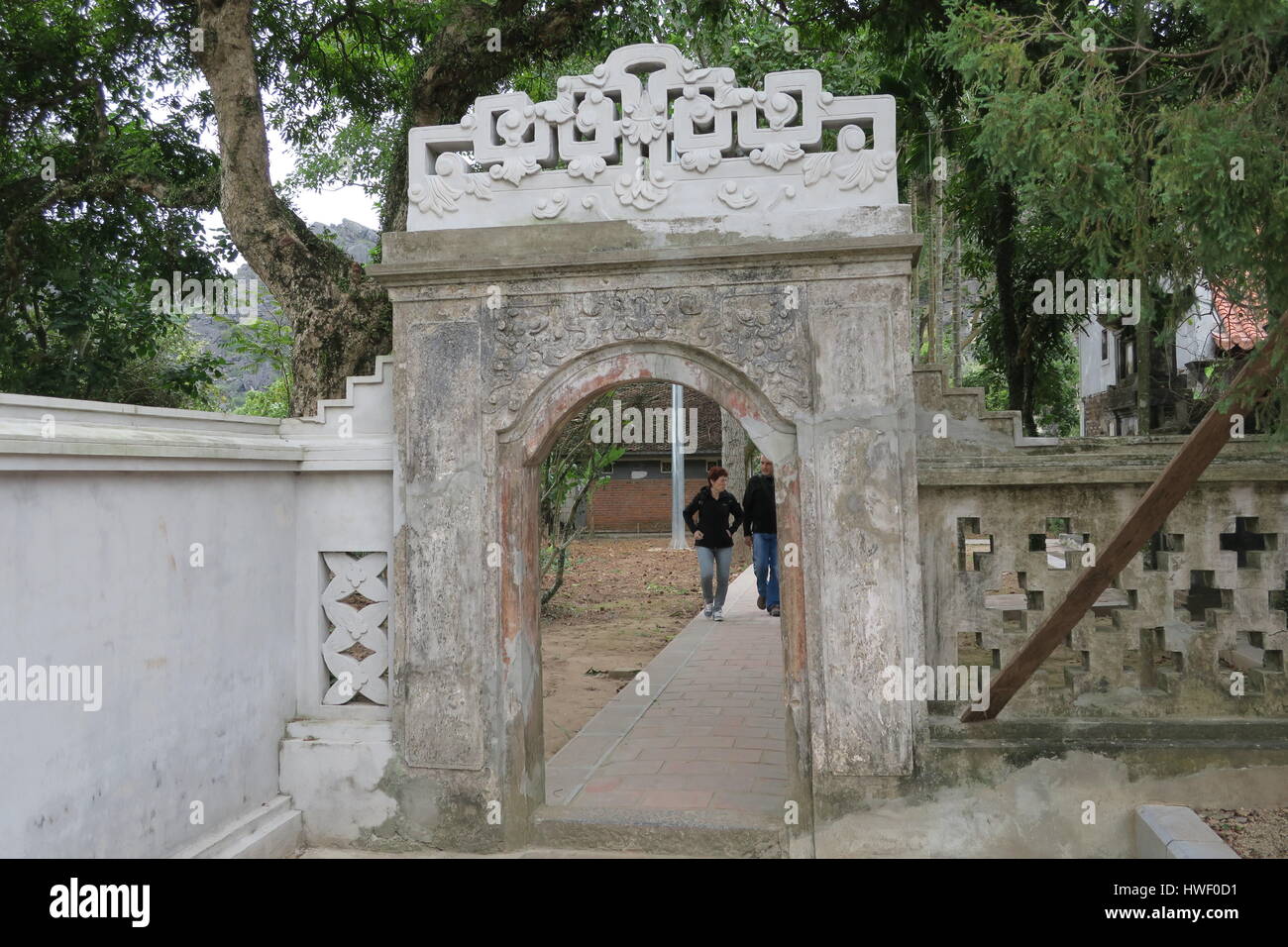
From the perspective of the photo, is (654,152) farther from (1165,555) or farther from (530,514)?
(1165,555)

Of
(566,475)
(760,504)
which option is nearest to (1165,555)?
(760,504)

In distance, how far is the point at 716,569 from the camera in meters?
11.6

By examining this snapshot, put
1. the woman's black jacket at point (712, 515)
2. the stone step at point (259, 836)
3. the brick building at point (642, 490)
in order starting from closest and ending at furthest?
the stone step at point (259, 836) < the woman's black jacket at point (712, 515) < the brick building at point (642, 490)

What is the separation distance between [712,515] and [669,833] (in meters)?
6.24

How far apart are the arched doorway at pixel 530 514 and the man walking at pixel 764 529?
5.89 meters

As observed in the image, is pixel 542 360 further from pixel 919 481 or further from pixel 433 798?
pixel 433 798

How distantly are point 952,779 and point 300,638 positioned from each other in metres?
3.56

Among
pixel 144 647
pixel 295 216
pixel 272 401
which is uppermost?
pixel 295 216

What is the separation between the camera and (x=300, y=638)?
544cm

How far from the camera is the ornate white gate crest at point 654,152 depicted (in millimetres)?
4797

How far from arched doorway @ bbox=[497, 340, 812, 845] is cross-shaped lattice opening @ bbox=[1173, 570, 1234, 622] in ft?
6.32

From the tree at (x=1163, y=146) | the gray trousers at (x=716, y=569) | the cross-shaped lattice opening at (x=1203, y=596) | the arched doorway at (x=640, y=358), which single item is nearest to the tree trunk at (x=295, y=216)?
the arched doorway at (x=640, y=358)

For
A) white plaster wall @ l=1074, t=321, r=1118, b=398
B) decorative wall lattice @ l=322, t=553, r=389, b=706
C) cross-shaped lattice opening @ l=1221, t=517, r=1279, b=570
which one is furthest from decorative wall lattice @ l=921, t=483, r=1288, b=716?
white plaster wall @ l=1074, t=321, r=1118, b=398

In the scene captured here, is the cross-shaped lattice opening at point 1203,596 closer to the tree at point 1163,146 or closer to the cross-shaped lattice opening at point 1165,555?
the cross-shaped lattice opening at point 1165,555
